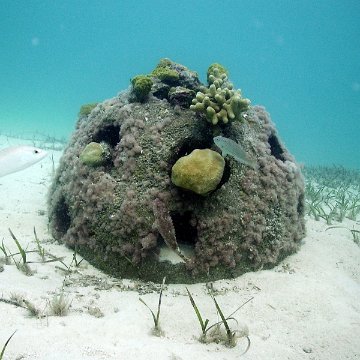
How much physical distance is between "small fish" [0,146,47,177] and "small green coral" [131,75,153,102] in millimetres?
2323

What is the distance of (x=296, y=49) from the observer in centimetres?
14850

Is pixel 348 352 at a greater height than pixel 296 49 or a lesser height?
lesser

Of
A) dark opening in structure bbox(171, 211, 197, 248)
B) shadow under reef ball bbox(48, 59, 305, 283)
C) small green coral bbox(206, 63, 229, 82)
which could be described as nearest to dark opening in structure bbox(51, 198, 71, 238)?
shadow under reef ball bbox(48, 59, 305, 283)

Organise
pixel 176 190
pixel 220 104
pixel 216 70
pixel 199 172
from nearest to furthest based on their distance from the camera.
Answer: pixel 199 172 → pixel 176 190 → pixel 220 104 → pixel 216 70

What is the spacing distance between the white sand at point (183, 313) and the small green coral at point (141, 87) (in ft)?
9.34

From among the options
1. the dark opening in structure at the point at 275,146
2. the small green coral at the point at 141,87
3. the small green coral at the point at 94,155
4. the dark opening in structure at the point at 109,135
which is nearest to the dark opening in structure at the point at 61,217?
the small green coral at the point at 94,155

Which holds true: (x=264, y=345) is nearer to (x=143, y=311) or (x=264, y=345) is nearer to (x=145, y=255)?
(x=143, y=311)

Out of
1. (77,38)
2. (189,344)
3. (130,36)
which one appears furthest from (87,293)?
(130,36)

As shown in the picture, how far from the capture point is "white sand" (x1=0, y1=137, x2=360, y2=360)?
8.68 feet

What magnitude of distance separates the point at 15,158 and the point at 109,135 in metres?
2.47

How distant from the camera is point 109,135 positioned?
5.81 m

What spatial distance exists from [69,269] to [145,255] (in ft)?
3.51

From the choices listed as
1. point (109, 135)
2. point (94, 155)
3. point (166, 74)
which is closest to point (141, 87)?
point (166, 74)

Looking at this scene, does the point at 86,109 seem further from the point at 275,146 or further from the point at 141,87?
the point at 275,146
